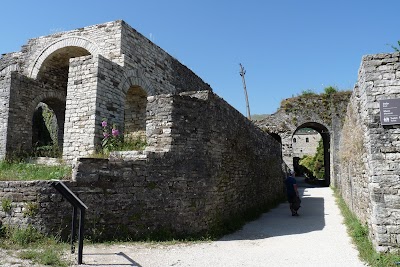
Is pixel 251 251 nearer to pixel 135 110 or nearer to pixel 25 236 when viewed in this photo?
pixel 25 236

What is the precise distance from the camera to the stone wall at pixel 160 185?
20.4 ft

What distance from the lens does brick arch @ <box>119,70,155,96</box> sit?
1072 centimetres

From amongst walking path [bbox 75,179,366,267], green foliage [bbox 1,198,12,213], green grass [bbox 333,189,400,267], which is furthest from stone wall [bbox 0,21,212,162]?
green grass [bbox 333,189,400,267]

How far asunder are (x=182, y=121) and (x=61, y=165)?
14.2 feet

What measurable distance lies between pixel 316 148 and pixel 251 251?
3613 centimetres

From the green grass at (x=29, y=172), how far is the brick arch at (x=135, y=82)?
3.37 metres

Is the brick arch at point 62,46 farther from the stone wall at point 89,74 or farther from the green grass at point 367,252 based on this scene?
the green grass at point 367,252

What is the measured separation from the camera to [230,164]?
8477 millimetres

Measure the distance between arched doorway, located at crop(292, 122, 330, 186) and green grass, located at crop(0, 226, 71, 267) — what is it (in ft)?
59.5

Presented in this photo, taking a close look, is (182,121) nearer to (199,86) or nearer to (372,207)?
(372,207)

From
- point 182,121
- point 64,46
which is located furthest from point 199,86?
point 182,121

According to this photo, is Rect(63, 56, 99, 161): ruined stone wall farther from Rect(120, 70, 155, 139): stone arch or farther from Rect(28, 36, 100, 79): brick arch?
Rect(28, 36, 100, 79): brick arch

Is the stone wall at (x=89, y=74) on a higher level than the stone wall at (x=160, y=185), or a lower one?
higher

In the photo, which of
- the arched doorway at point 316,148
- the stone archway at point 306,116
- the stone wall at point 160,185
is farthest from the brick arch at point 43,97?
the arched doorway at point 316,148
